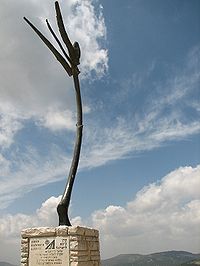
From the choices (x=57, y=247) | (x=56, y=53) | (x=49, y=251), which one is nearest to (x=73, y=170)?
(x=57, y=247)

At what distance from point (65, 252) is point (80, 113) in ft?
14.8

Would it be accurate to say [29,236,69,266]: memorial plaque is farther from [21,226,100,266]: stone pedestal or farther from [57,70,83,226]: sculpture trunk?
[57,70,83,226]: sculpture trunk

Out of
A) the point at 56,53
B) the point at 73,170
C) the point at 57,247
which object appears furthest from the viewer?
the point at 56,53

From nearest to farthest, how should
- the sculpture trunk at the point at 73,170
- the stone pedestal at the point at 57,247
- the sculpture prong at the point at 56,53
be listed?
the stone pedestal at the point at 57,247 → the sculpture trunk at the point at 73,170 → the sculpture prong at the point at 56,53

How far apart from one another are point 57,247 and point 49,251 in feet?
0.87

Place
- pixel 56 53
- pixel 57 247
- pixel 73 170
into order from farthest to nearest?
pixel 56 53
pixel 73 170
pixel 57 247

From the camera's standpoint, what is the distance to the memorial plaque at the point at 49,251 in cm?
883

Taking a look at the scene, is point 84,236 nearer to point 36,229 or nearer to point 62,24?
point 36,229

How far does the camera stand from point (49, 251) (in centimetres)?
900

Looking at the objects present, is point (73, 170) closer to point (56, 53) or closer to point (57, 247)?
point (57, 247)

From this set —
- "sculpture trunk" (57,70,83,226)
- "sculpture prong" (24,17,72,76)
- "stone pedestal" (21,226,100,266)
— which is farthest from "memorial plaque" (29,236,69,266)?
"sculpture prong" (24,17,72,76)

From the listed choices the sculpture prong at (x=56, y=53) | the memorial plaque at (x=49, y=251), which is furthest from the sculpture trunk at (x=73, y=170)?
the memorial plaque at (x=49, y=251)

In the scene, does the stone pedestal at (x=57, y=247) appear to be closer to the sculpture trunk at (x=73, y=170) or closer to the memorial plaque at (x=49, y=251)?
the memorial plaque at (x=49, y=251)

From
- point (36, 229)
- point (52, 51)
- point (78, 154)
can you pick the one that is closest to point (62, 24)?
point (52, 51)
